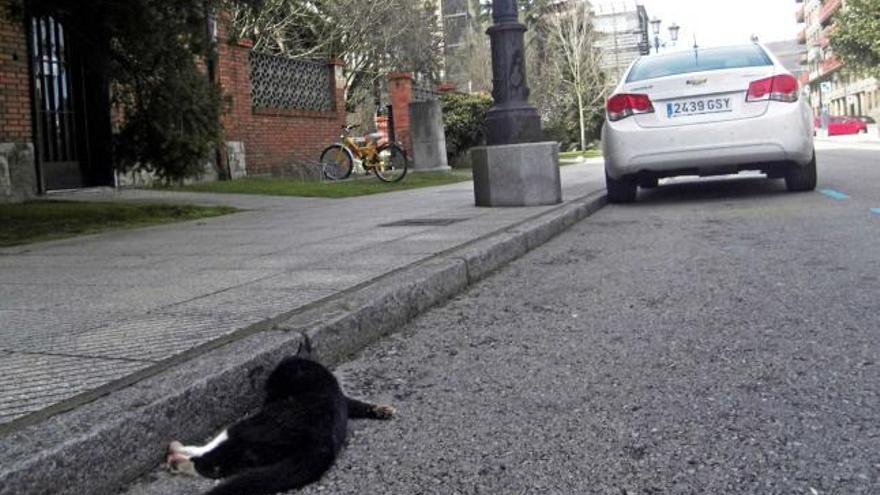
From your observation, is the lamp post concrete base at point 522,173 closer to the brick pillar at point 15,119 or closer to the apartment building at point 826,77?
the brick pillar at point 15,119

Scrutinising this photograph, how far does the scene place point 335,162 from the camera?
15.8 meters

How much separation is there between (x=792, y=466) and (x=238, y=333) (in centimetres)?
198

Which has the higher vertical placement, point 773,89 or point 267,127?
point 267,127

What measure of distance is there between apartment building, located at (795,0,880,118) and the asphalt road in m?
72.7

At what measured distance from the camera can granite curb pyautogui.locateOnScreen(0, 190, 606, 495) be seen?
2004 millimetres

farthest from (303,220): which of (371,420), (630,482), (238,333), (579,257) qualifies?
(630,482)

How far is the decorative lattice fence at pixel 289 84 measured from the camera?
A: 51.5ft

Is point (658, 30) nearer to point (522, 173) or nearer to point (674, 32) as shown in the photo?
point (674, 32)

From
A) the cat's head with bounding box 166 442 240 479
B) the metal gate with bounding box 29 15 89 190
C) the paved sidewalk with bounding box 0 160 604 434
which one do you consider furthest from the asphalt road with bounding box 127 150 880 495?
the metal gate with bounding box 29 15 89 190

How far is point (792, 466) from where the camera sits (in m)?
2.24

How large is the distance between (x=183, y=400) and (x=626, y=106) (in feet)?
22.8

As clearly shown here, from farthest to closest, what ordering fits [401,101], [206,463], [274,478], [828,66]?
[828,66]
[401,101]
[206,463]
[274,478]

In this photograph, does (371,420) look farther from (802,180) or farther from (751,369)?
(802,180)

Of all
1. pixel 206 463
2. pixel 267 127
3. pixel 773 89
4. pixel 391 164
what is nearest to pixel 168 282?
pixel 206 463
